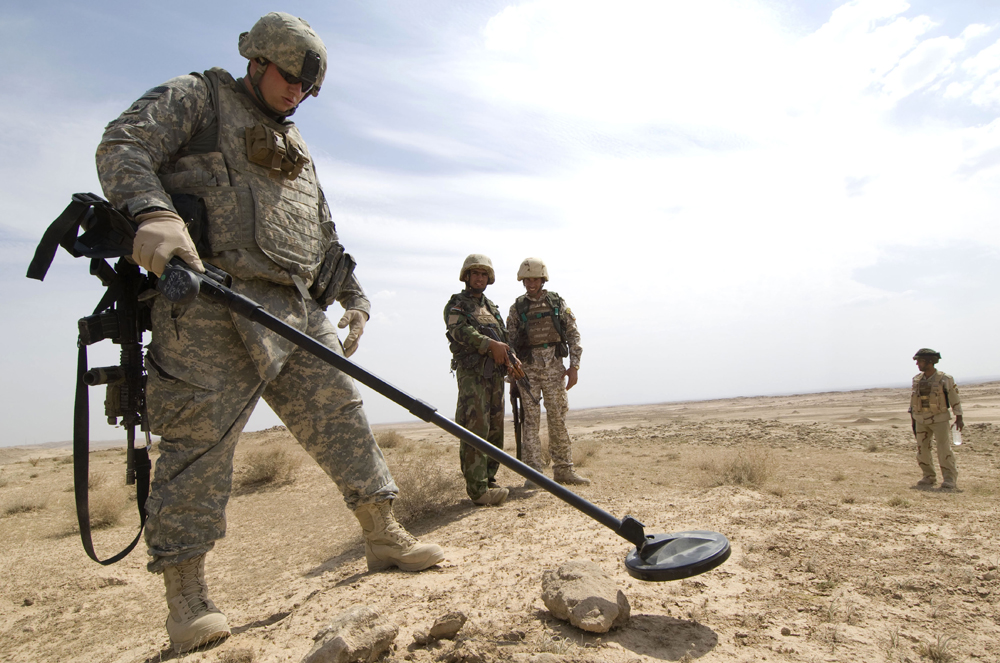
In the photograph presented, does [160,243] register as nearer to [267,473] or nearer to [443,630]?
[443,630]

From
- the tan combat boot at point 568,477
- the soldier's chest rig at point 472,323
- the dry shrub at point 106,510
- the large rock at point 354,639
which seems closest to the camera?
the large rock at point 354,639

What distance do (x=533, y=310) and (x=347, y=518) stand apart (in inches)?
114

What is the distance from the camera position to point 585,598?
6.85ft

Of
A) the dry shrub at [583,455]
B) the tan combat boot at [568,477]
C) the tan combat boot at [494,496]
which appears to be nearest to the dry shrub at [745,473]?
the tan combat boot at [568,477]

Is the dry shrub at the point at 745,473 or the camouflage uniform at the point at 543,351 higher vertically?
the camouflage uniform at the point at 543,351

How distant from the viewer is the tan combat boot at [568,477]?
5.80 meters

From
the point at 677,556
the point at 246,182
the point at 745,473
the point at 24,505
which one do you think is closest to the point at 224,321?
the point at 246,182

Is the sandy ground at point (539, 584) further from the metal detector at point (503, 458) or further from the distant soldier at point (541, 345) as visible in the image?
the distant soldier at point (541, 345)

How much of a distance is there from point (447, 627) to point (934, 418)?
8.80m

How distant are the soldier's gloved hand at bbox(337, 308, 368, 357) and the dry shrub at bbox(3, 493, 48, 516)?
6618 mm

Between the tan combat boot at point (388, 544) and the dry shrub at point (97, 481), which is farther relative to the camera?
the dry shrub at point (97, 481)

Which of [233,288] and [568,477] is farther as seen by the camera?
[568,477]

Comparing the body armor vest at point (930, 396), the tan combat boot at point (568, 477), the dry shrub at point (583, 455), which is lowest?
the dry shrub at point (583, 455)

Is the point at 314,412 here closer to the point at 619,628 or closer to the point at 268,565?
the point at 619,628
